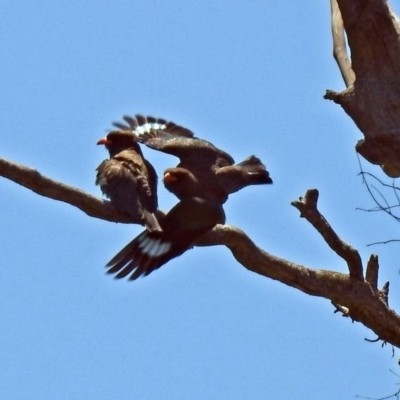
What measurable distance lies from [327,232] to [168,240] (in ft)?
Result: 3.58

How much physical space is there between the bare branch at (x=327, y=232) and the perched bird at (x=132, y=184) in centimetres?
118

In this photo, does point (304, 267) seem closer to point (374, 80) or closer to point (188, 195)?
point (188, 195)

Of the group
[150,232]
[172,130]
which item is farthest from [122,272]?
[172,130]

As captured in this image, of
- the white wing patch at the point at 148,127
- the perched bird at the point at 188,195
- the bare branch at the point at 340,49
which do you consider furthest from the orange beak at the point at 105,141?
the bare branch at the point at 340,49

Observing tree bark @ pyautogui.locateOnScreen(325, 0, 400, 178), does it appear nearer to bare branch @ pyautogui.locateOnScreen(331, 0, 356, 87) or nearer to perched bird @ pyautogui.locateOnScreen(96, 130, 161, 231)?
bare branch @ pyautogui.locateOnScreen(331, 0, 356, 87)

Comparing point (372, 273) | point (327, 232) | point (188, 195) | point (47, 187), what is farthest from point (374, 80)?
point (47, 187)

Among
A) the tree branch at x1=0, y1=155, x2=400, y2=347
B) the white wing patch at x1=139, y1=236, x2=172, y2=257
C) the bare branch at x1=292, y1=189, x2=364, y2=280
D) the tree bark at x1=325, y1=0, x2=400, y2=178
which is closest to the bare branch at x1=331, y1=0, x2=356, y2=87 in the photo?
the tree bark at x1=325, y1=0, x2=400, y2=178

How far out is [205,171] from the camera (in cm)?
745

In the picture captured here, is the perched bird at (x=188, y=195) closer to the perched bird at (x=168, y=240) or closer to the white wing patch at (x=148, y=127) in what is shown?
the perched bird at (x=168, y=240)

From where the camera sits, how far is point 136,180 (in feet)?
24.6

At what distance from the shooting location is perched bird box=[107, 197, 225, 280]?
21.2 feet

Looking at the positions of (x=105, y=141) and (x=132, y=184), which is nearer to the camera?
(x=132, y=184)

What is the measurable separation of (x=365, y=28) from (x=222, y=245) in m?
1.56

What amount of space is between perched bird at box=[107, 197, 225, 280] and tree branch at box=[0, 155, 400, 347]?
136 mm
